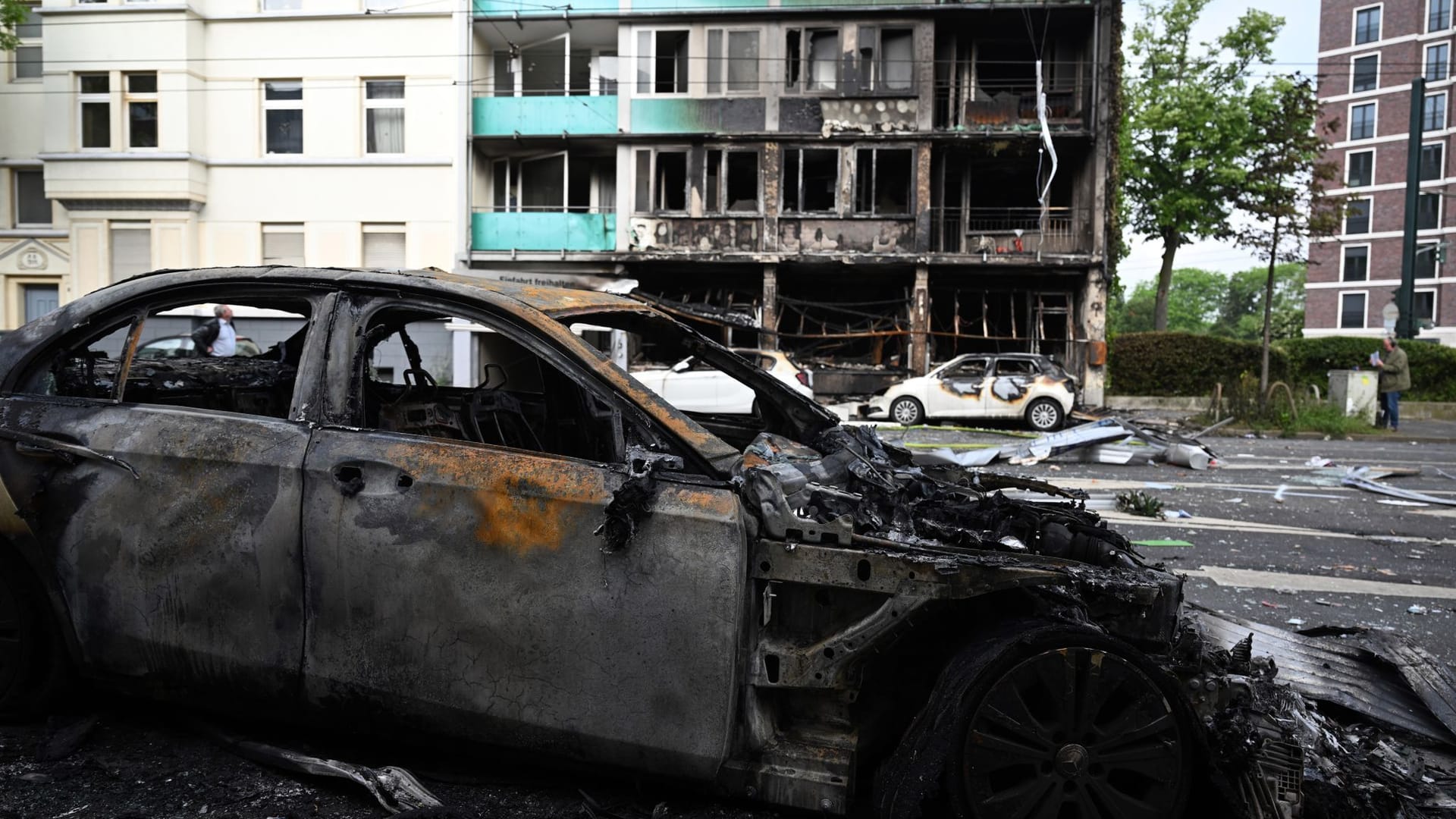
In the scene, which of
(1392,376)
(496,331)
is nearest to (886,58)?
(1392,376)

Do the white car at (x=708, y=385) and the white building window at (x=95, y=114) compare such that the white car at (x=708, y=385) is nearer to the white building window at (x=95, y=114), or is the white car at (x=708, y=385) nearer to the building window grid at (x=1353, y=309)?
the white building window at (x=95, y=114)

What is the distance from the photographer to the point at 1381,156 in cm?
5291

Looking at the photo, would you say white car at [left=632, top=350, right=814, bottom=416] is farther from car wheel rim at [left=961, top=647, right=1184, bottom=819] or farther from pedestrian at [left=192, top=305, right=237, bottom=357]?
car wheel rim at [left=961, top=647, right=1184, bottom=819]

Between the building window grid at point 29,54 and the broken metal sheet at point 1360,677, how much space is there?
31.7m

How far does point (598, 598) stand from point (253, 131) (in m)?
26.1

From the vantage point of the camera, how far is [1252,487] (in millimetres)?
9508

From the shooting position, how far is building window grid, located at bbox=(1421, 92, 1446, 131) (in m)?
49.1

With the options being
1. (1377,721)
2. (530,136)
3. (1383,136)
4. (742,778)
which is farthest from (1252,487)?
(1383,136)

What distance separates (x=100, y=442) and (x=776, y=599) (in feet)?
7.19

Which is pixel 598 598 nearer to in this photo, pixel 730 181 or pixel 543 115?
pixel 730 181

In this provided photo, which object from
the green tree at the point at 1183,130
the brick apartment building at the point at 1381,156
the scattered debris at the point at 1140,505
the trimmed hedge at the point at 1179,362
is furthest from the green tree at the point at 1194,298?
the scattered debris at the point at 1140,505

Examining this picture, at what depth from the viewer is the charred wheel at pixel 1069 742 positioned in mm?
2361

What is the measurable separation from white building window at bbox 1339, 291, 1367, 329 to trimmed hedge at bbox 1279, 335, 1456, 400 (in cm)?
3350

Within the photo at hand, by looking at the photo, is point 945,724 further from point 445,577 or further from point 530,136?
point 530,136
